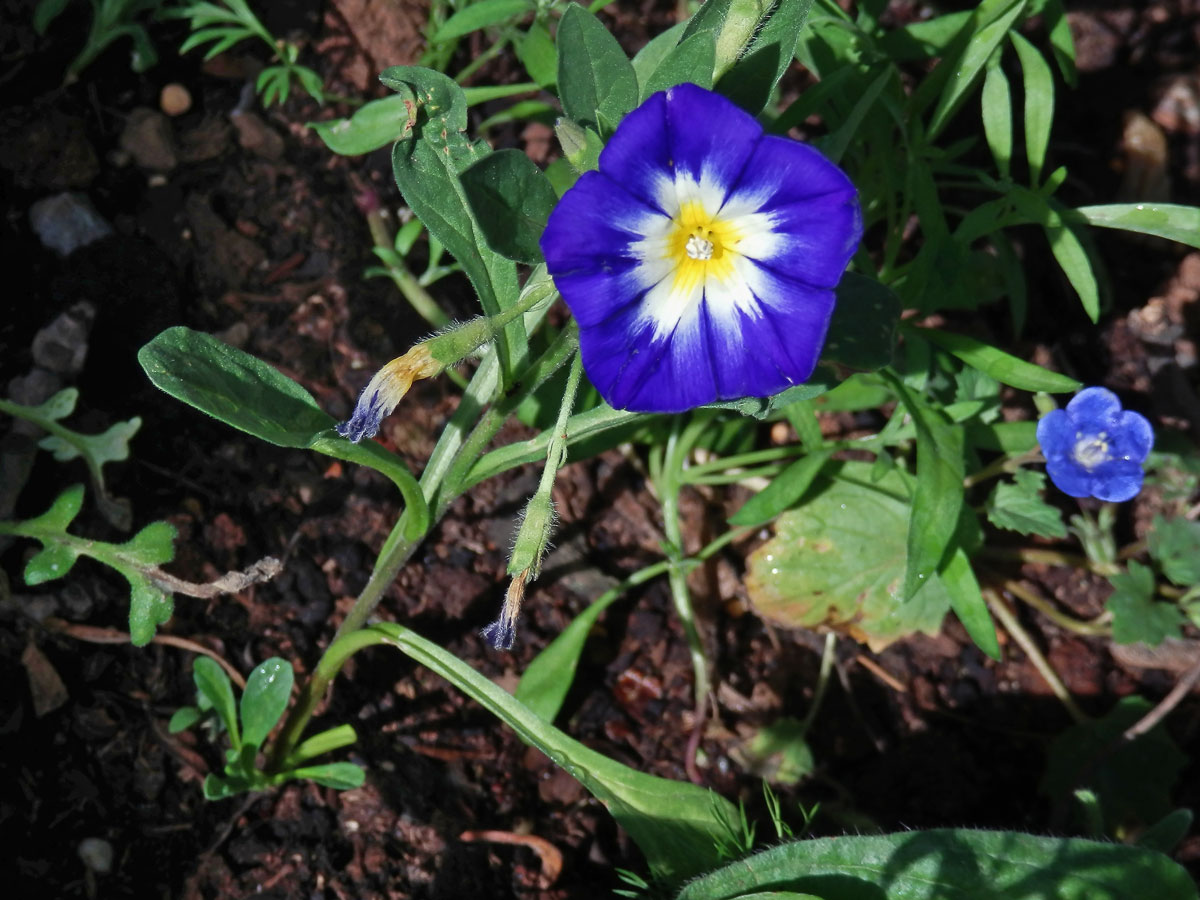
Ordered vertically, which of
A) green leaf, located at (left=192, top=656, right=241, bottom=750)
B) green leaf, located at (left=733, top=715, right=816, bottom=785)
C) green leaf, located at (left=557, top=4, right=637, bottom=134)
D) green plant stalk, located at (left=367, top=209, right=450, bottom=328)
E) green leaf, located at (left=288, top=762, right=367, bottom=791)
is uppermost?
green plant stalk, located at (left=367, top=209, right=450, bottom=328)

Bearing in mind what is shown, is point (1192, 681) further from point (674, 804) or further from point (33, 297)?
point (33, 297)

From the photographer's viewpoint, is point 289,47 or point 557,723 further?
point 289,47

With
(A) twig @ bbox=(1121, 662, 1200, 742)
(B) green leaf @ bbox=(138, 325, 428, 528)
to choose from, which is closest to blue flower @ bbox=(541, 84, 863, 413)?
(B) green leaf @ bbox=(138, 325, 428, 528)

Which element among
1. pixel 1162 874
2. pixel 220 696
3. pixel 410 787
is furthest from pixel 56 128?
pixel 1162 874

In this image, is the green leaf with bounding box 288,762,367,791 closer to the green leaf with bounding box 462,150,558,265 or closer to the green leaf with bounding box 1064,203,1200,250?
the green leaf with bounding box 462,150,558,265

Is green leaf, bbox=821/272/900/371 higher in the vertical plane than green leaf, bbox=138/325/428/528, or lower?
higher

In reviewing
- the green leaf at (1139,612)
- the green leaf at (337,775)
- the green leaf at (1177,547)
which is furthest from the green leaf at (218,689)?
the green leaf at (1177,547)

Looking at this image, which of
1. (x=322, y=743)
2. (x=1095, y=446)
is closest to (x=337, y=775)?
(x=322, y=743)
